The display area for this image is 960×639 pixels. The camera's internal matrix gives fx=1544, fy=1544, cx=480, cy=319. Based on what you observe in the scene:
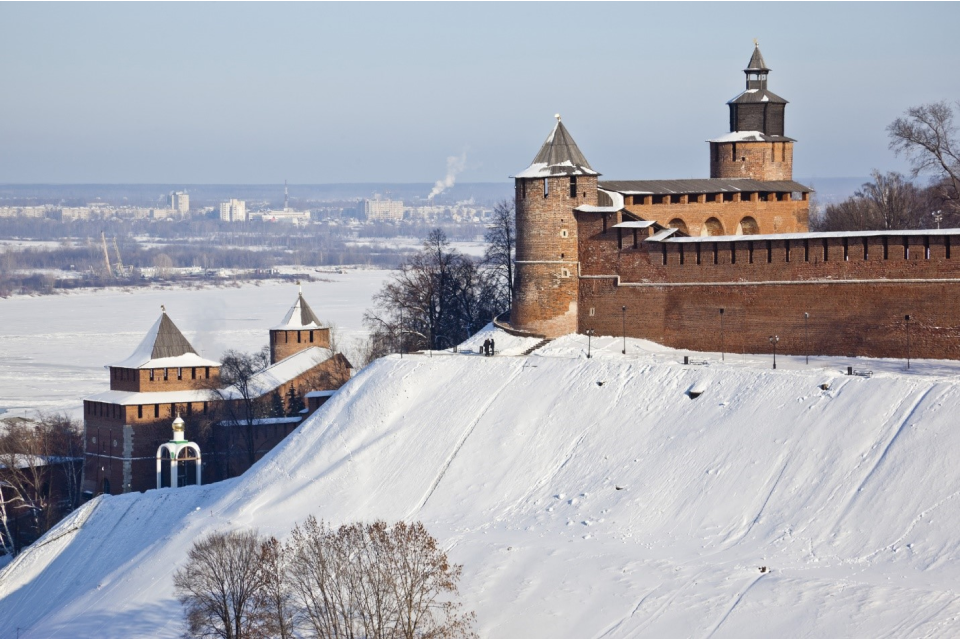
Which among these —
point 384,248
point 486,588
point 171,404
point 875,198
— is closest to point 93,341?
point 171,404

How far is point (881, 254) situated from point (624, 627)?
12396 millimetres

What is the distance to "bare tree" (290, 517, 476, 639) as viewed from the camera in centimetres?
2358

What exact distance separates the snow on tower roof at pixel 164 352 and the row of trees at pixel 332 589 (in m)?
17.5

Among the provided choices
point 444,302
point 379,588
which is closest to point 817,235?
point 444,302

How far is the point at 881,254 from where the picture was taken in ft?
107

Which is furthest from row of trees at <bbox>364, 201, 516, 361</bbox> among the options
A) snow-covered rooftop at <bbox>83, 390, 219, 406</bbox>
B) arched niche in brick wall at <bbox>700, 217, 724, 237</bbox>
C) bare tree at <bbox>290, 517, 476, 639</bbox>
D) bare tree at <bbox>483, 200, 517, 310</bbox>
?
bare tree at <bbox>290, 517, 476, 639</bbox>

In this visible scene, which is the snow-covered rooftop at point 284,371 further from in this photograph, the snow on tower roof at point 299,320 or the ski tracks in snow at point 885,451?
the ski tracks in snow at point 885,451

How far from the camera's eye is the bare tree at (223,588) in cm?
2508

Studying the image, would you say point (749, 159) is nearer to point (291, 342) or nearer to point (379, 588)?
point (291, 342)

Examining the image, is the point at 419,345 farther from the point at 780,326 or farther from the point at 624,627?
the point at 624,627

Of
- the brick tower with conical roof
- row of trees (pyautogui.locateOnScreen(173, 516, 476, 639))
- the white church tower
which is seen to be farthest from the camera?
the brick tower with conical roof

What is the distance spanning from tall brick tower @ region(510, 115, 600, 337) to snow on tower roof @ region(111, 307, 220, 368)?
1172 cm

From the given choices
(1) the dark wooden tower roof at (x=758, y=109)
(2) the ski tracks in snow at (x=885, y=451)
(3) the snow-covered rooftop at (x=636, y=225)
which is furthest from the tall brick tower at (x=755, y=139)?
(2) the ski tracks in snow at (x=885, y=451)

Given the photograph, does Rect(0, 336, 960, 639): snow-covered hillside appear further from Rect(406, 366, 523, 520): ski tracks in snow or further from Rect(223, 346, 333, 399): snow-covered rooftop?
Rect(223, 346, 333, 399): snow-covered rooftop
